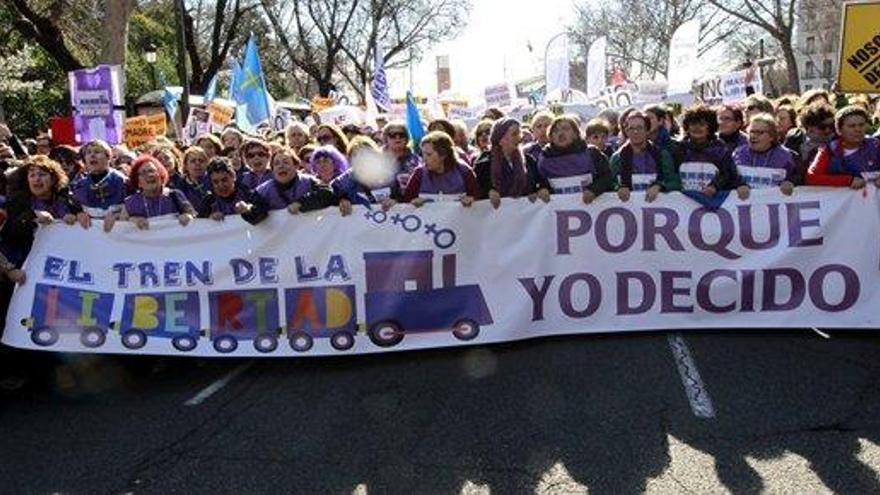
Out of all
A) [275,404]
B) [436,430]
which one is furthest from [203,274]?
[436,430]

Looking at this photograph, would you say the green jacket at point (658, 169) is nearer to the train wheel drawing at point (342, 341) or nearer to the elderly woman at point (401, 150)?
the elderly woman at point (401, 150)

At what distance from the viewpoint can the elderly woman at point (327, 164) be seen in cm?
677

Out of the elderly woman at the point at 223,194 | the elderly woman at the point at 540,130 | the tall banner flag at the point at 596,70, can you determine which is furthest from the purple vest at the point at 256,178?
the tall banner flag at the point at 596,70

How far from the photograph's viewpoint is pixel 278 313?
5773 mm

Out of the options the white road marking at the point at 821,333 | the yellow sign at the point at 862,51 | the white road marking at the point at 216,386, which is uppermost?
the yellow sign at the point at 862,51

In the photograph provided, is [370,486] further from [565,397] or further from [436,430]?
[565,397]

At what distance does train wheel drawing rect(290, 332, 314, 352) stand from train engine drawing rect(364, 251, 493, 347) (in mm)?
392

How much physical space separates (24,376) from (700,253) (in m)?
4.55

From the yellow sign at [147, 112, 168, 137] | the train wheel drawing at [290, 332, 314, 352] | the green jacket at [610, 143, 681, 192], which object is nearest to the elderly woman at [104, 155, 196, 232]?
the train wheel drawing at [290, 332, 314, 352]

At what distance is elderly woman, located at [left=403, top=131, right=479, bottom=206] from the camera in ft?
19.5

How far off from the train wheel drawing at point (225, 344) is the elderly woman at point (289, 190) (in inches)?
35.0

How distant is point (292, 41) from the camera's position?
1747 inches

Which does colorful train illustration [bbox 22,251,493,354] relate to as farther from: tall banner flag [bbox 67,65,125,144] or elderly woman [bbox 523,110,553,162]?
tall banner flag [bbox 67,65,125,144]

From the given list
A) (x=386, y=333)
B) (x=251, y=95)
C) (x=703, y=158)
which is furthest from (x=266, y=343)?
(x=251, y=95)
